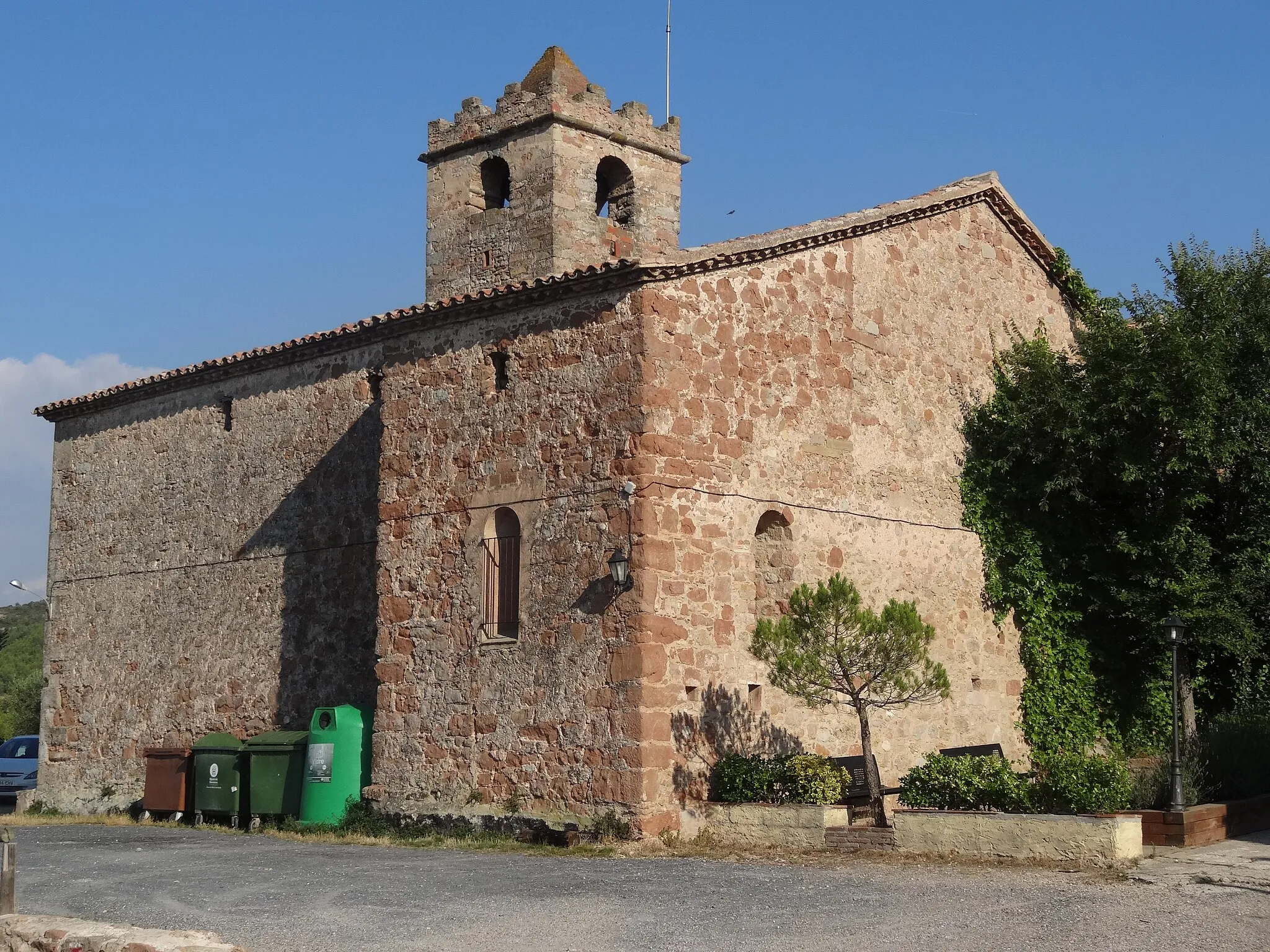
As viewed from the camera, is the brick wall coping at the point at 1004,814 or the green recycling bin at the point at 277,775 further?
the green recycling bin at the point at 277,775

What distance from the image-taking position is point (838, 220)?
1672 centimetres

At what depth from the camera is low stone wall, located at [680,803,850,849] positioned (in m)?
13.5

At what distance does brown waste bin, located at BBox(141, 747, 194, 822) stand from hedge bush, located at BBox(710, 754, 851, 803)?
7992 mm

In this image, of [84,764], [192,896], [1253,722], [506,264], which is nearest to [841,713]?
[1253,722]

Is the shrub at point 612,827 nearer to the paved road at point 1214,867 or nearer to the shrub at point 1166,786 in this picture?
the paved road at point 1214,867

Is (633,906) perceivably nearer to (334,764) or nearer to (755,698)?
(755,698)

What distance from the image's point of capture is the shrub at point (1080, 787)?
1256cm

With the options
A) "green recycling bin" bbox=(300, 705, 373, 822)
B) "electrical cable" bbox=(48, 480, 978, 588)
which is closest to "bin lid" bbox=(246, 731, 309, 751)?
"green recycling bin" bbox=(300, 705, 373, 822)

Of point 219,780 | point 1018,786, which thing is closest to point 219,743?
point 219,780

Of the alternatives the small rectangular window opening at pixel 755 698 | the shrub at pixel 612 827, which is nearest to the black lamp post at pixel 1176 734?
the small rectangular window opening at pixel 755 698

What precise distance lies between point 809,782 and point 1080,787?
8.26 ft

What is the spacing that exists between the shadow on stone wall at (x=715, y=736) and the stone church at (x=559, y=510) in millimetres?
35

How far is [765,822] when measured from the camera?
13766mm

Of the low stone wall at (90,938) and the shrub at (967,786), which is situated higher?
the shrub at (967,786)
